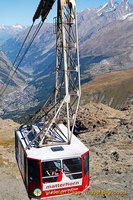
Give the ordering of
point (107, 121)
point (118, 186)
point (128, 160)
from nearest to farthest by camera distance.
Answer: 1. point (118, 186)
2. point (128, 160)
3. point (107, 121)

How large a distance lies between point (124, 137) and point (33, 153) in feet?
80.9

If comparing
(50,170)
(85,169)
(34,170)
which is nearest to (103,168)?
(85,169)

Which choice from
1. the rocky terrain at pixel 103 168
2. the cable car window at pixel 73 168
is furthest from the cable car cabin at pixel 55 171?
the rocky terrain at pixel 103 168

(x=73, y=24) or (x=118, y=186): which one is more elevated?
(x=73, y=24)

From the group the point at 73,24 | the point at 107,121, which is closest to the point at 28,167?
the point at 73,24

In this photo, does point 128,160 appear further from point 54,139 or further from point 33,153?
point 33,153

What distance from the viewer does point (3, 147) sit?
1740 inches

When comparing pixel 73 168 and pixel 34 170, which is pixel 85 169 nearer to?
pixel 73 168

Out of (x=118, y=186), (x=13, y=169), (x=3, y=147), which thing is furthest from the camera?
(x=3, y=147)

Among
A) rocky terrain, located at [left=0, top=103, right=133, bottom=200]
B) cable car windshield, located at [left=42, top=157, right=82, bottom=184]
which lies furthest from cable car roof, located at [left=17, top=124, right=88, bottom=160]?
rocky terrain, located at [left=0, top=103, right=133, bottom=200]

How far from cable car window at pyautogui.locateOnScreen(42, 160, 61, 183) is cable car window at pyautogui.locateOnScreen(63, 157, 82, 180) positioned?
0.53 m

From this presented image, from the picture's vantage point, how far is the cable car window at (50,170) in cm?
1747

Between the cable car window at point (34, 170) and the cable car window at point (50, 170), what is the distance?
17.3 inches

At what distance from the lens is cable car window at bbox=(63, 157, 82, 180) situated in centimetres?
1773
